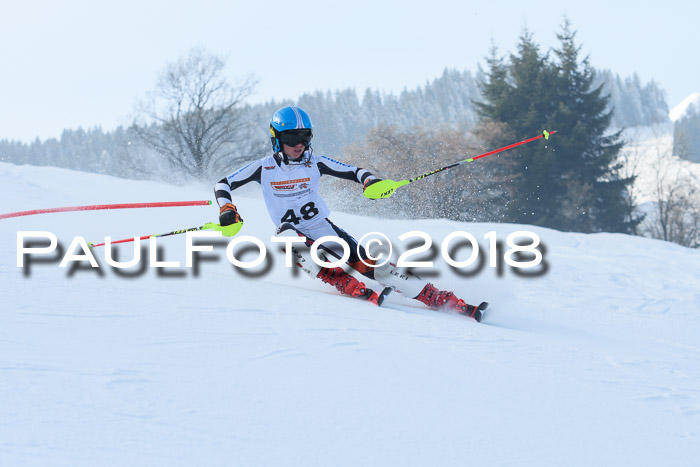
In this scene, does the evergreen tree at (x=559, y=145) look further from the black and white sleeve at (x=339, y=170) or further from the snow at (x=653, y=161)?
the snow at (x=653, y=161)

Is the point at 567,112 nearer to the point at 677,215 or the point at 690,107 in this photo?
the point at 677,215

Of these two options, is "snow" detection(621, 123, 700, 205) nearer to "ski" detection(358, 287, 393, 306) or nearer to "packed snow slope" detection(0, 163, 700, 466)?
"ski" detection(358, 287, 393, 306)

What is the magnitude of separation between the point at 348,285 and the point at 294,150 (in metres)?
1.31

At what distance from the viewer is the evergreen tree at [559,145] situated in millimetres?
28828

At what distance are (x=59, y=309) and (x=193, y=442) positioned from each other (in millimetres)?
1811

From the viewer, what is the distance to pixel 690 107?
120m

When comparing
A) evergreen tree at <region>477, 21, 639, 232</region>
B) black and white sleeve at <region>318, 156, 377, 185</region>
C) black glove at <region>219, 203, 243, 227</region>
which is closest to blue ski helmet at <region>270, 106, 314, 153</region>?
black and white sleeve at <region>318, 156, 377, 185</region>

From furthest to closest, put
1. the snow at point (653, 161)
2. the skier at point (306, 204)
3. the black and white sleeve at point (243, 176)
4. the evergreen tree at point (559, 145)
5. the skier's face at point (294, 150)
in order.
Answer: the snow at point (653, 161)
the evergreen tree at point (559, 145)
the black and white sleeve at point (243, 176)
the skier's face at point (294, 150)
the skier at point (306, 204)

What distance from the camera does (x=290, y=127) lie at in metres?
5.52

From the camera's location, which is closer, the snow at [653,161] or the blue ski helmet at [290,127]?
the blue ski helmet at [290,127]

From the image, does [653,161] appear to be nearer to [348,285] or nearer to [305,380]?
[348,285]

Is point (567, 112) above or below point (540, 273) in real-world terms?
above

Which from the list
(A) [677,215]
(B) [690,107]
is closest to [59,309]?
(A) [677,215]

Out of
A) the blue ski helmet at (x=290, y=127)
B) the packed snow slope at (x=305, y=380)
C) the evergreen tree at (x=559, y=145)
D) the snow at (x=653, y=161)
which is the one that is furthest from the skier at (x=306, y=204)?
the snow at (x=653, y=161)
